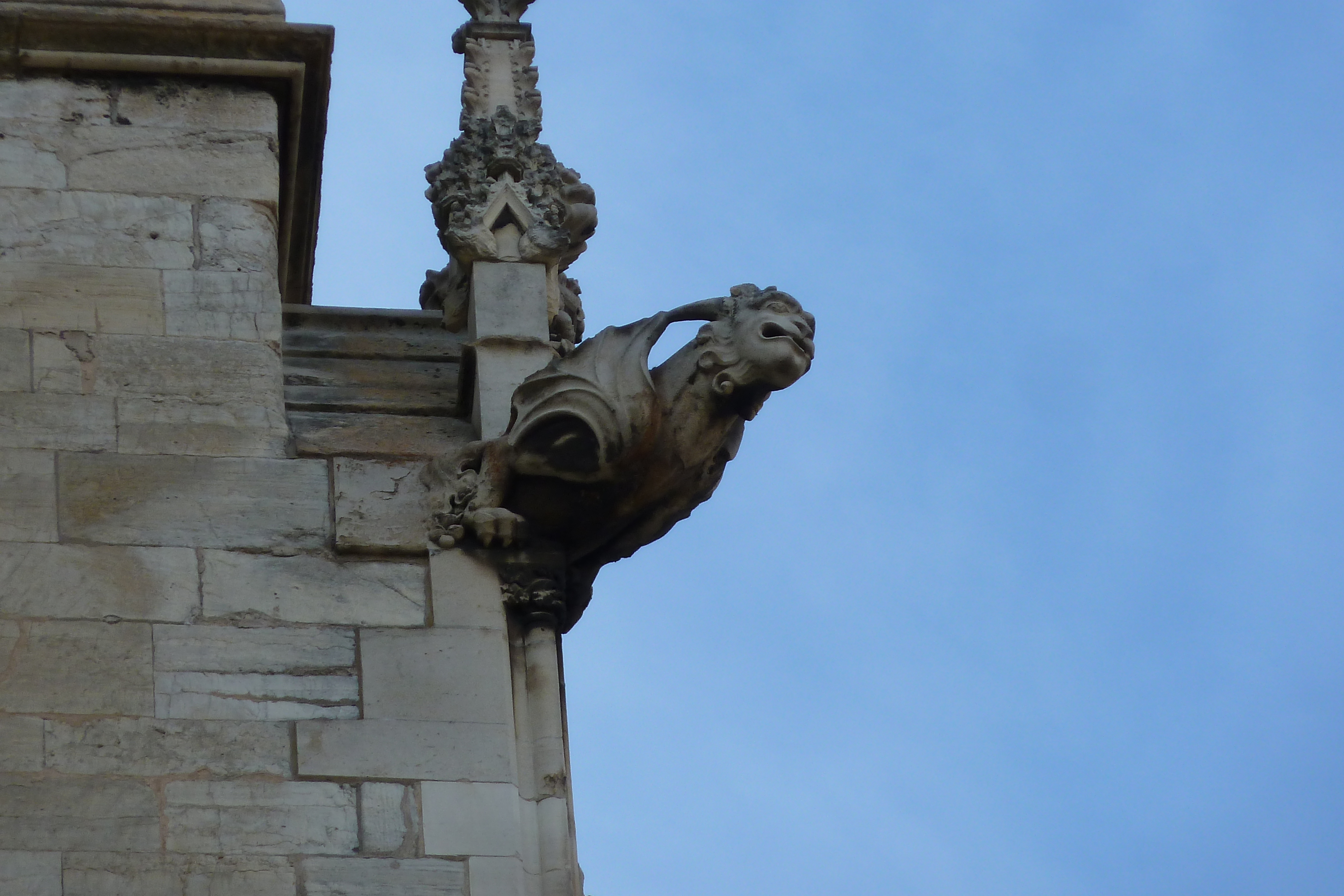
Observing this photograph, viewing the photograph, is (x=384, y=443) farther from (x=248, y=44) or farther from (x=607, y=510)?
(x=248, y=44)

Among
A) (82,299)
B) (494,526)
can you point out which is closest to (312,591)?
(494,526)

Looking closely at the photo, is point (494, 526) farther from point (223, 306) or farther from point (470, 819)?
point (223, 306)

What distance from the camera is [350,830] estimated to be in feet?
30.0

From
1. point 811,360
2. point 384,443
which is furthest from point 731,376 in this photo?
point 384,443

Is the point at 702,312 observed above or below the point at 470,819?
above

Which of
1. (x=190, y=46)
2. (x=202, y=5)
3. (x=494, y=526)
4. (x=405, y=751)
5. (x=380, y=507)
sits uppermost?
(x=202, y=5)

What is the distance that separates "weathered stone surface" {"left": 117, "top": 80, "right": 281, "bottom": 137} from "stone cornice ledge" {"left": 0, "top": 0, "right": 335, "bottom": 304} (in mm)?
51

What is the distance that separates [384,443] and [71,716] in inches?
60.4

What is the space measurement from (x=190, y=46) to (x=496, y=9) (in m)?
1.21

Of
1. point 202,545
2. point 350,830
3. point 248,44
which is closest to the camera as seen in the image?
point 350,830

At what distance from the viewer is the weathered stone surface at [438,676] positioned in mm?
9469

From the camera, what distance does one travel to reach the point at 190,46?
36.8ft

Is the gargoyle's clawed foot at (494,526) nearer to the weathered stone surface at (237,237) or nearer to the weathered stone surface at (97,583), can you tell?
the weathered stone surface at (97,583)

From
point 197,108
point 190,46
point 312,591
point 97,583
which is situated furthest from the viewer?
point 190,46
